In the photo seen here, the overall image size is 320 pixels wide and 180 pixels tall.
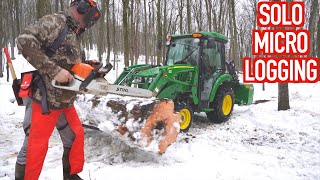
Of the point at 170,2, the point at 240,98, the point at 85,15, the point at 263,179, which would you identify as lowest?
the point at 263,179

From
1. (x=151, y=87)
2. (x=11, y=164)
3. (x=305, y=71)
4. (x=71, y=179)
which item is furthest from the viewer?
(x=305, y=71)

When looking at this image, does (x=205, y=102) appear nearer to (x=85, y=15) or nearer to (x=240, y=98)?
(x=240, y=98)

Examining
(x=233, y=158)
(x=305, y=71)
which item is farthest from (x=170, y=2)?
(x=233, y=158)

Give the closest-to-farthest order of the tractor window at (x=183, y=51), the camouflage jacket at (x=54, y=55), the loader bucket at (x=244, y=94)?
1. the camouflage jacket at (x=54, y=55)
2. the tractor window at (x=183, y=51)
3. the loader bucket at (x=244, y=94)

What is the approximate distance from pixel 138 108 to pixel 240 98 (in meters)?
5.24

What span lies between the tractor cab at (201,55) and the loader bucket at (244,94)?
→ 135 cm

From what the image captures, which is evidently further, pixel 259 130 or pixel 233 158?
pixel 259 130

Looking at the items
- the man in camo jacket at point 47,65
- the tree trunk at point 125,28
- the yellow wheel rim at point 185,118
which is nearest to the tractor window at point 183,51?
the yellow wheel rim at point 185,118

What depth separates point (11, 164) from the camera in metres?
4.42

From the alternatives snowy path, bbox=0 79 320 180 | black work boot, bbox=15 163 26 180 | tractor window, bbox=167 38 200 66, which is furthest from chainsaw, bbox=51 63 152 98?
tractor window, bbox=167 38 200 66

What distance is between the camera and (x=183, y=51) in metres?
7.73

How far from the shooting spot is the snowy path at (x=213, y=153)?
4.11m

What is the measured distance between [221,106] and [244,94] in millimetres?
1586

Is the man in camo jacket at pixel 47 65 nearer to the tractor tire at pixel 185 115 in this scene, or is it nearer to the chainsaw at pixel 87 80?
the chainsaw at pixel 87 80
